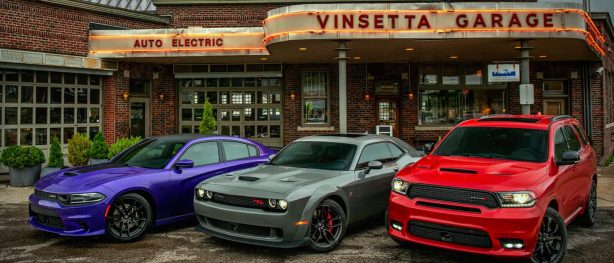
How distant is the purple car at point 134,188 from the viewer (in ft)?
19.8

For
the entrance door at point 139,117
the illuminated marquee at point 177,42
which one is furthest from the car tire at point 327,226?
the entrance door at point 139,117

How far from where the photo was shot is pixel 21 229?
7148mm

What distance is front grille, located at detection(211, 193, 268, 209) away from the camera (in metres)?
5.54

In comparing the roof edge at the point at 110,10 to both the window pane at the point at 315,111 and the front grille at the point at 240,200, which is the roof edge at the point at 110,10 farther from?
the front grille at the point at 240,200

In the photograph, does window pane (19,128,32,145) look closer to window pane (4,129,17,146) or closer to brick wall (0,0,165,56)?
window pane (4,129,17,146)

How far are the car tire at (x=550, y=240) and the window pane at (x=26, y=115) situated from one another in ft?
46.4

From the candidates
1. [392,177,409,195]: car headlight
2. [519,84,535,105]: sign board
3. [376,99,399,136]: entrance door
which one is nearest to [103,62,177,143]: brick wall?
[376,99,399,136]: entrance door

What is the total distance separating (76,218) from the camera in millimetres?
5961

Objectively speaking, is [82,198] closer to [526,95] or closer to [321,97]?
[526,95]

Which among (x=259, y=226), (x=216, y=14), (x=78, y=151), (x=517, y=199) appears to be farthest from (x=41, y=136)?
(x=517, y=199)

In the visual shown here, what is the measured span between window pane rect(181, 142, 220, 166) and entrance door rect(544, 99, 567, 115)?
13.5m

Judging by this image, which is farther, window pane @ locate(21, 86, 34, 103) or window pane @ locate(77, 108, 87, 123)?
window pane @ locate(77, 108, 87, 123)

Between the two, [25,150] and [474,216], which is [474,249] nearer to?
[474,216]

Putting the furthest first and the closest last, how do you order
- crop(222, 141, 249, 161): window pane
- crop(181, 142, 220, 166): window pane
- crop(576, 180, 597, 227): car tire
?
crop(222, 141, 249, 161): window pane → crop(181, 142, 220, 166): window pane → crop(576, 180, 597, 227): car tire
